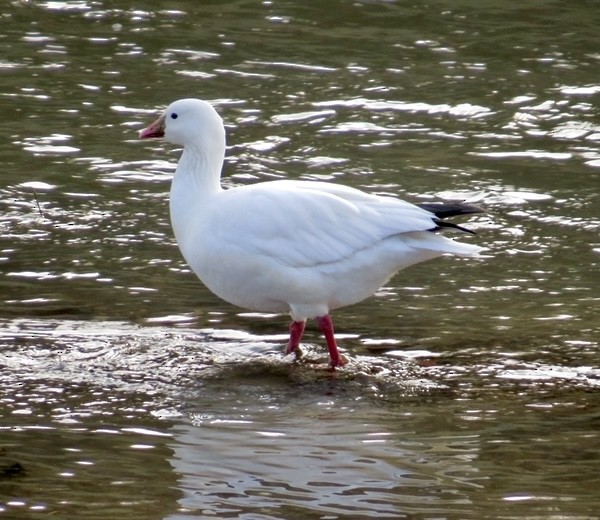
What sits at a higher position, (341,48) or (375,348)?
(341,48)

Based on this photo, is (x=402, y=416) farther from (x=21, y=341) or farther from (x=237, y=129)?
(x=237, y=129)

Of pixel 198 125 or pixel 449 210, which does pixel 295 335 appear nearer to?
pixel 449 210

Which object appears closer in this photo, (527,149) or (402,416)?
(402,416)

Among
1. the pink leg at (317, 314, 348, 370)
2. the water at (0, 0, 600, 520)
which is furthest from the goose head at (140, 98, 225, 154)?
the pink leg at (317, 314, 348, 370)

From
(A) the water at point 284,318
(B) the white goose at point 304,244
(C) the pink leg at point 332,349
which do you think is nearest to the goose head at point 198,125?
(B) the white goose at point 304,244

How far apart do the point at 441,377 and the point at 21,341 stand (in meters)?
2.57

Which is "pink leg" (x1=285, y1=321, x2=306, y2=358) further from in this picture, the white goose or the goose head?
the goose head

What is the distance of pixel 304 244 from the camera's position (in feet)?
25.0

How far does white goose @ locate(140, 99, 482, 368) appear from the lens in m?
7.52

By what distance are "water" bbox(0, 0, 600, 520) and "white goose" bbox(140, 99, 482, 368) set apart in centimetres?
42

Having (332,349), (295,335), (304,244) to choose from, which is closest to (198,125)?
(304,244)

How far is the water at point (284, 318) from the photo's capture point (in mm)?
5836

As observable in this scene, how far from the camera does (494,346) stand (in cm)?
788

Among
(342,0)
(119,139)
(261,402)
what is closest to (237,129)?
(119,139)
